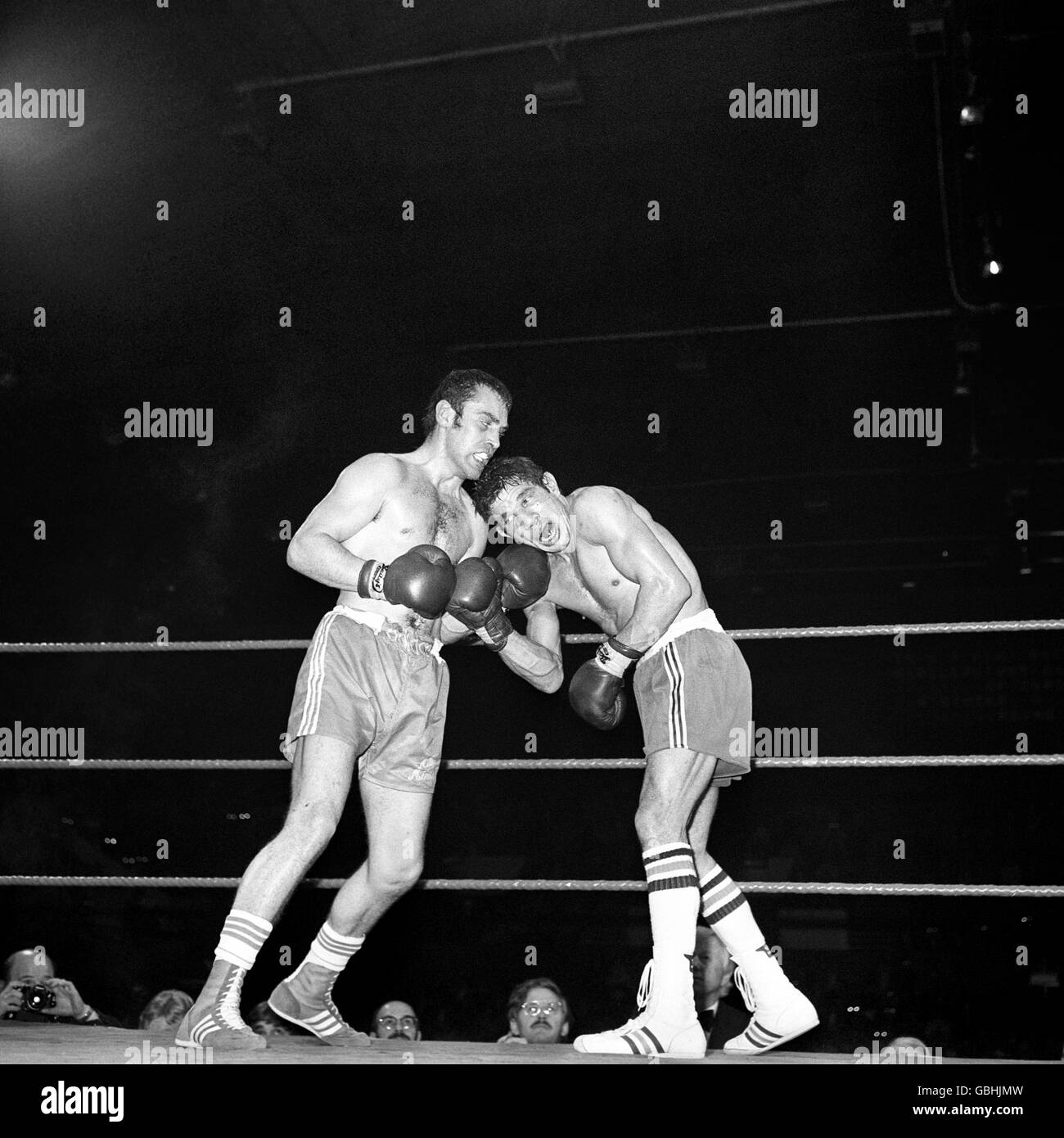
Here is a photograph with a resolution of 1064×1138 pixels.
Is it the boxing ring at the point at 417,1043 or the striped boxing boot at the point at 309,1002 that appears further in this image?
the striped boxing boot at the point at 309,1002

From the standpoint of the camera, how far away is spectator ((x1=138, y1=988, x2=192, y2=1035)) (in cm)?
346

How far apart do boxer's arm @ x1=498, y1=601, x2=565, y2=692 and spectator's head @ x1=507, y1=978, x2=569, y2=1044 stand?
1175 mm

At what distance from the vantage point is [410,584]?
2.43m

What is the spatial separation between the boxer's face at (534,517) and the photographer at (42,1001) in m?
1.85

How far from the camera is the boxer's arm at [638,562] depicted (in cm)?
250

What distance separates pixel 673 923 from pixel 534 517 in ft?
3.09

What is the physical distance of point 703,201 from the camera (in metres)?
4.61

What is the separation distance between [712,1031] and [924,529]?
12.1 ft

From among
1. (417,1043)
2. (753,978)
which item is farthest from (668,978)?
(417,1043)

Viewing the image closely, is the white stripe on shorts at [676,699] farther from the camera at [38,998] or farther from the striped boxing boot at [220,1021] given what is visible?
the camera at [38,998]

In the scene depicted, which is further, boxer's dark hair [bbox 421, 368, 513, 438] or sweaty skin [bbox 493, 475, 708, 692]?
boxer's dark hair [bbox 421, 368, 513, 438]

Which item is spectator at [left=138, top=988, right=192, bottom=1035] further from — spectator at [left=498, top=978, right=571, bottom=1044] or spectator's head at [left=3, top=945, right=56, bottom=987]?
spectator at [left=498, top=978, right=571, bottom=1044]

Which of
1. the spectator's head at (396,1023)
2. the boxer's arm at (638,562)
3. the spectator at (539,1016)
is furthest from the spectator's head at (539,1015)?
the boxer's arm at (638,562)

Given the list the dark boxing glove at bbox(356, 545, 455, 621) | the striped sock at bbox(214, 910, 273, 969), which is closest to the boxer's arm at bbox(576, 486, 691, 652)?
the dark boxing glove at bbox(356, 545, 455, 621)
